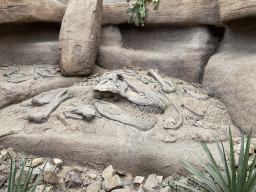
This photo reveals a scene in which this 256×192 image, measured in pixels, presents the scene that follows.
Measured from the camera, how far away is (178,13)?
11.2 ft

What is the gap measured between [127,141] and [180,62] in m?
2.09

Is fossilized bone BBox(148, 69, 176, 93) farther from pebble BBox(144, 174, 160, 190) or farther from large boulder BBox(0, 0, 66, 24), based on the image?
large boulder BBox(0, 0, 66, 24)

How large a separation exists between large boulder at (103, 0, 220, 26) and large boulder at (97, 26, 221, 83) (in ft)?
0.57

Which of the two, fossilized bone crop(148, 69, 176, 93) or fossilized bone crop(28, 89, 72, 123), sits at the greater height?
fossilized bone crop(148, 69, 176, 93)

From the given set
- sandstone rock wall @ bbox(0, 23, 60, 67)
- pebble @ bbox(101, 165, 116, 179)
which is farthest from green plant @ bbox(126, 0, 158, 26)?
pebble @ bbox(101, 165, 116, 179)

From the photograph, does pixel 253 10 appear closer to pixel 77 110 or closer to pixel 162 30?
pixel 162 30

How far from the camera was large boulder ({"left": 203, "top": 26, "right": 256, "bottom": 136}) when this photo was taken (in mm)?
2250

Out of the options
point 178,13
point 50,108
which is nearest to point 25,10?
point 50,108

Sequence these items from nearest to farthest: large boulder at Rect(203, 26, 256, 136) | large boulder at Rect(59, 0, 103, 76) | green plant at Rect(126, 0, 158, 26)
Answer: large boulder at Rect(203, 26, 256, 136) → large boulder at Rect(59, 0, 103, 76) → green plant at Rect(126, 0, 158, 26)

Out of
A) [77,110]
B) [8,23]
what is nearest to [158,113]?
[77,110]

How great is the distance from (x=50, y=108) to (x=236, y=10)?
8.89 ft

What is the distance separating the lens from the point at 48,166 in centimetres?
169

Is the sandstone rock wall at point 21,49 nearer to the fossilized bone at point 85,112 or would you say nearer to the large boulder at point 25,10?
the large boulder at point 25,10

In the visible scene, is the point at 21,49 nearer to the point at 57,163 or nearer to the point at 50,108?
the point at 50,108
